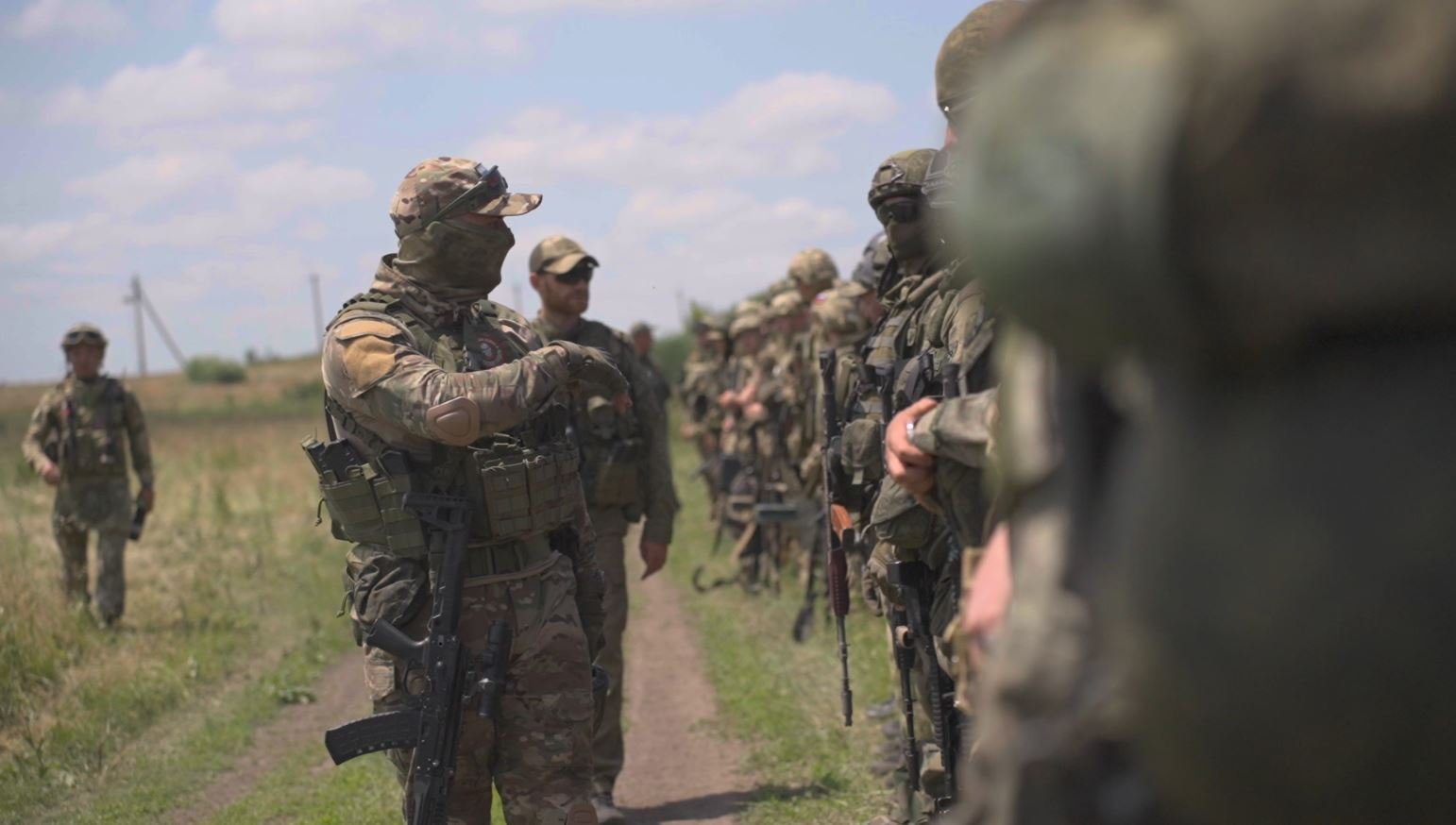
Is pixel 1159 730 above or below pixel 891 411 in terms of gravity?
below

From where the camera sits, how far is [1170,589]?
152 cm

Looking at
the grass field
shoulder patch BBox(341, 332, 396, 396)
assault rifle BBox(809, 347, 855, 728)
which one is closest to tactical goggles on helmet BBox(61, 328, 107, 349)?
the grass field

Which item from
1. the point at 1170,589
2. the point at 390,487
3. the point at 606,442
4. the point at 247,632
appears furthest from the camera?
the point at 247,632

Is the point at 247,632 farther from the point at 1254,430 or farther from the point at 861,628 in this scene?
the point at 1254,430

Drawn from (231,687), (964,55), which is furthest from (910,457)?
(231,687)

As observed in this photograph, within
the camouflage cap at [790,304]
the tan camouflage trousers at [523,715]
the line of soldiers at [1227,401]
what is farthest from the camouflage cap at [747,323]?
the line of soldiers at [1227,401]

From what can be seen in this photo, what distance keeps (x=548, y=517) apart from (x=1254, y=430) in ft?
11.5

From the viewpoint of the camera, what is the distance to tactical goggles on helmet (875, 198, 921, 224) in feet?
17.5

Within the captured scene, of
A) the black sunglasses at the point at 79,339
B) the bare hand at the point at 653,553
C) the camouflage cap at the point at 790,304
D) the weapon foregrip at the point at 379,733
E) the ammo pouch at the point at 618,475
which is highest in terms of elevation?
the black sunglasses at the point at 79,339

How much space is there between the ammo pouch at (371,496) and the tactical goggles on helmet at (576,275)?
2.56m

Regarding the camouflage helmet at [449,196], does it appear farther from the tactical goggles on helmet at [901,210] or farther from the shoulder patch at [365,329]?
the tactical goggles on helmet at [901,210]

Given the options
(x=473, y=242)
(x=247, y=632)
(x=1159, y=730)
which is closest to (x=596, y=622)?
(x=473, y=242)

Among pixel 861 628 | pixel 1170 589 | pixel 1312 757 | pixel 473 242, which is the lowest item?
pixel 861 628

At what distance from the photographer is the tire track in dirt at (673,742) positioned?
7262mm
